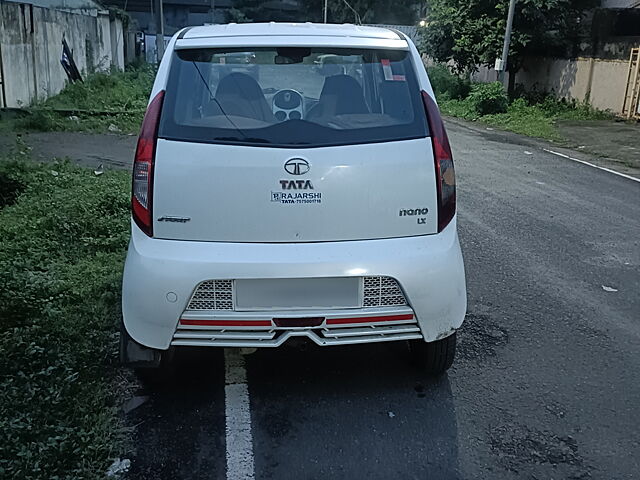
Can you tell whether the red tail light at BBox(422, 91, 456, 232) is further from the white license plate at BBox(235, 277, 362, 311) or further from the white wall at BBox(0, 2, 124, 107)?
the white wall at BBox(0, 2, 124, 107)

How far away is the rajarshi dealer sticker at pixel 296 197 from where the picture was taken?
10.5 ft

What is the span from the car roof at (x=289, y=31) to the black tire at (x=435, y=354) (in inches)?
64.9

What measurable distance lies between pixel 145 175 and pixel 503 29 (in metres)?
21.2

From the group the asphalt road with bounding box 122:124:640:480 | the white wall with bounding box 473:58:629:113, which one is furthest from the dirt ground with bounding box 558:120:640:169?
the asphalt road with bounding box 122:124:640:480

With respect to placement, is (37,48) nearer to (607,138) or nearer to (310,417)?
(607,138)

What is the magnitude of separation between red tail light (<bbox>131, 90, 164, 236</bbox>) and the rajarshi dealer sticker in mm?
584

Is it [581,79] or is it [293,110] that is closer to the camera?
[293,110]

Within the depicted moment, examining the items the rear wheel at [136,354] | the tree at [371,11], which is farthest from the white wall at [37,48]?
the tree at [371,11]

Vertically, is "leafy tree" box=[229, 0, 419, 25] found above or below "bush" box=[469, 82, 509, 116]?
above

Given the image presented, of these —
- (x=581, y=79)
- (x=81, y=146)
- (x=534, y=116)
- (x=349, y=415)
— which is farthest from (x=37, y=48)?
(x=581, y=79)

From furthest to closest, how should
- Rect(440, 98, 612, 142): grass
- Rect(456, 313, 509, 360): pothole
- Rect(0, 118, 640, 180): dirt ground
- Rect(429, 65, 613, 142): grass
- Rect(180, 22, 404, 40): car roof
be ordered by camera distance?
Rect(429, 65, 613, 142): grass < Rect(440, 98, 612, 142): grass < Rect(0, 118, 640, 180): dirt ground < Rect(456, 313, 509, 360): pothole < Rect(180, 22, 404, 40): car roof

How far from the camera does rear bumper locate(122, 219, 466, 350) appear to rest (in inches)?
124

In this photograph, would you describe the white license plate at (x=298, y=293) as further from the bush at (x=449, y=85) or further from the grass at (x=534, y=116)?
the bush at (x=449, y=85)

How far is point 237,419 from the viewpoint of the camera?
3.41m
